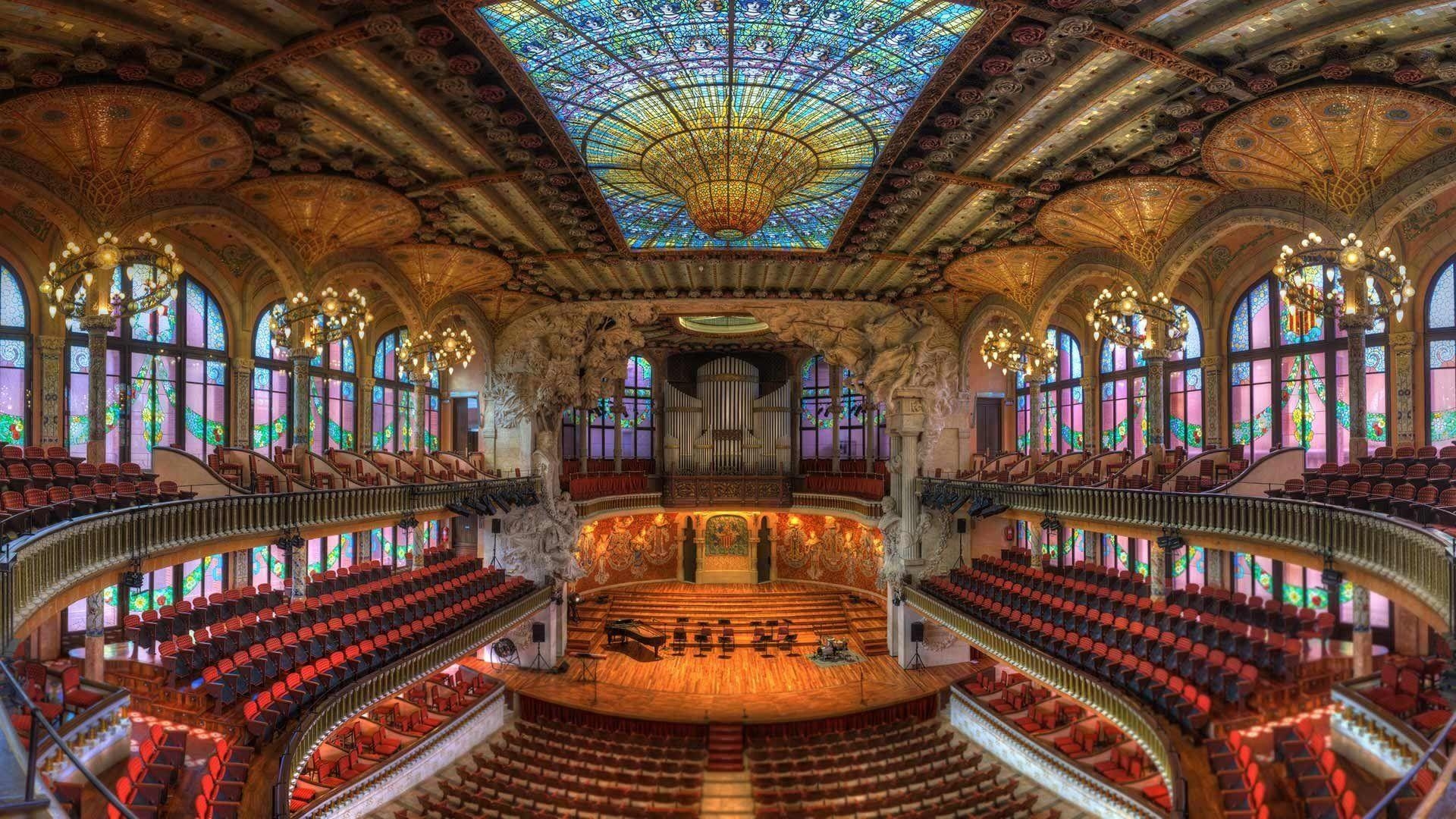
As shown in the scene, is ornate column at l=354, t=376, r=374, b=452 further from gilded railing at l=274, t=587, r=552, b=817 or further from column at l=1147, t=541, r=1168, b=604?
column at l=1147, t=541, r=1168, b=604

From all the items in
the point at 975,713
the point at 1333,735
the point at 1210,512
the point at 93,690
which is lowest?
the point at 975,713

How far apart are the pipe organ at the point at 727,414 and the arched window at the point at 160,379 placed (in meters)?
15.6

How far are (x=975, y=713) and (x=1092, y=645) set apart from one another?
488 cm

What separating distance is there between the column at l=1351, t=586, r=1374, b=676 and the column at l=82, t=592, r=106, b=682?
20.2 metres

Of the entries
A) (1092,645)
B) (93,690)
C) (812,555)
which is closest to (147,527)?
(93,690)

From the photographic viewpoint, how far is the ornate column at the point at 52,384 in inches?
616

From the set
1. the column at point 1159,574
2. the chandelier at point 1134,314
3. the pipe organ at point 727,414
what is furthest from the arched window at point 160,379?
the column at point 1159,574

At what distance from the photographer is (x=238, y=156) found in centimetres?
1306

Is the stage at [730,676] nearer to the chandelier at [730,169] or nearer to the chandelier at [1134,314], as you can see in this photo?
the chandelier at [1134,314]

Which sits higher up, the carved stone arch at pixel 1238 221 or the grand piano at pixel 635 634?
the carved stone arch at pixel 1238 221

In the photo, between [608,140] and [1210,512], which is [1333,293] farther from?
[608,140]

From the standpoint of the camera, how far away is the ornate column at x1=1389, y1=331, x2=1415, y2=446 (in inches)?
631

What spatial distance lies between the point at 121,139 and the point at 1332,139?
55.5 feet

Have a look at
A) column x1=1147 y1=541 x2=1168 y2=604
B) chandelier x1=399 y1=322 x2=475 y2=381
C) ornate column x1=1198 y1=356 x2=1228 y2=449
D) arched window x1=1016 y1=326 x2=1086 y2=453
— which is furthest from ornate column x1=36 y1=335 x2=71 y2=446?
ornate column x1=1198 y1=356 x2=1228 y2=449
